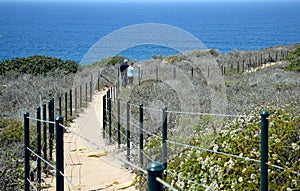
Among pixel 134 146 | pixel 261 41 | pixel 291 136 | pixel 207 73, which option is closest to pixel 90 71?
pixel 207 73

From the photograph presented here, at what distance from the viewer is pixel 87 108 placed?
18906mm

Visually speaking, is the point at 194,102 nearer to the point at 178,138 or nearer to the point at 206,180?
the point at 178,138

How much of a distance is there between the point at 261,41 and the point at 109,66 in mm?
71765

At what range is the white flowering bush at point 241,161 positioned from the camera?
21.1ft

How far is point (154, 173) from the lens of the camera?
303cm

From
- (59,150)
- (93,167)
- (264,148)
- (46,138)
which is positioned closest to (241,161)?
(264,148)

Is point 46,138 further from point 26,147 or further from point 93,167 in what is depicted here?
point 26,147

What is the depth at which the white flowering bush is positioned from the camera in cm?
642

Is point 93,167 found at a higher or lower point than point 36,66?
lower

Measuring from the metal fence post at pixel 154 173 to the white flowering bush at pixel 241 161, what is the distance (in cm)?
307

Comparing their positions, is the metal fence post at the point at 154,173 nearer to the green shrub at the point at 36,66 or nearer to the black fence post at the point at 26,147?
the black fence post at the point at 26,147

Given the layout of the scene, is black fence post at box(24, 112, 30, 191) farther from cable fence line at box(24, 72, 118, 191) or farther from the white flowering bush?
the white flowering bush

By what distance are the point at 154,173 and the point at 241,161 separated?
3964mm

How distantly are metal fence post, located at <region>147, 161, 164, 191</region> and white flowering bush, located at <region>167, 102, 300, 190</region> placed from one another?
3071mm
